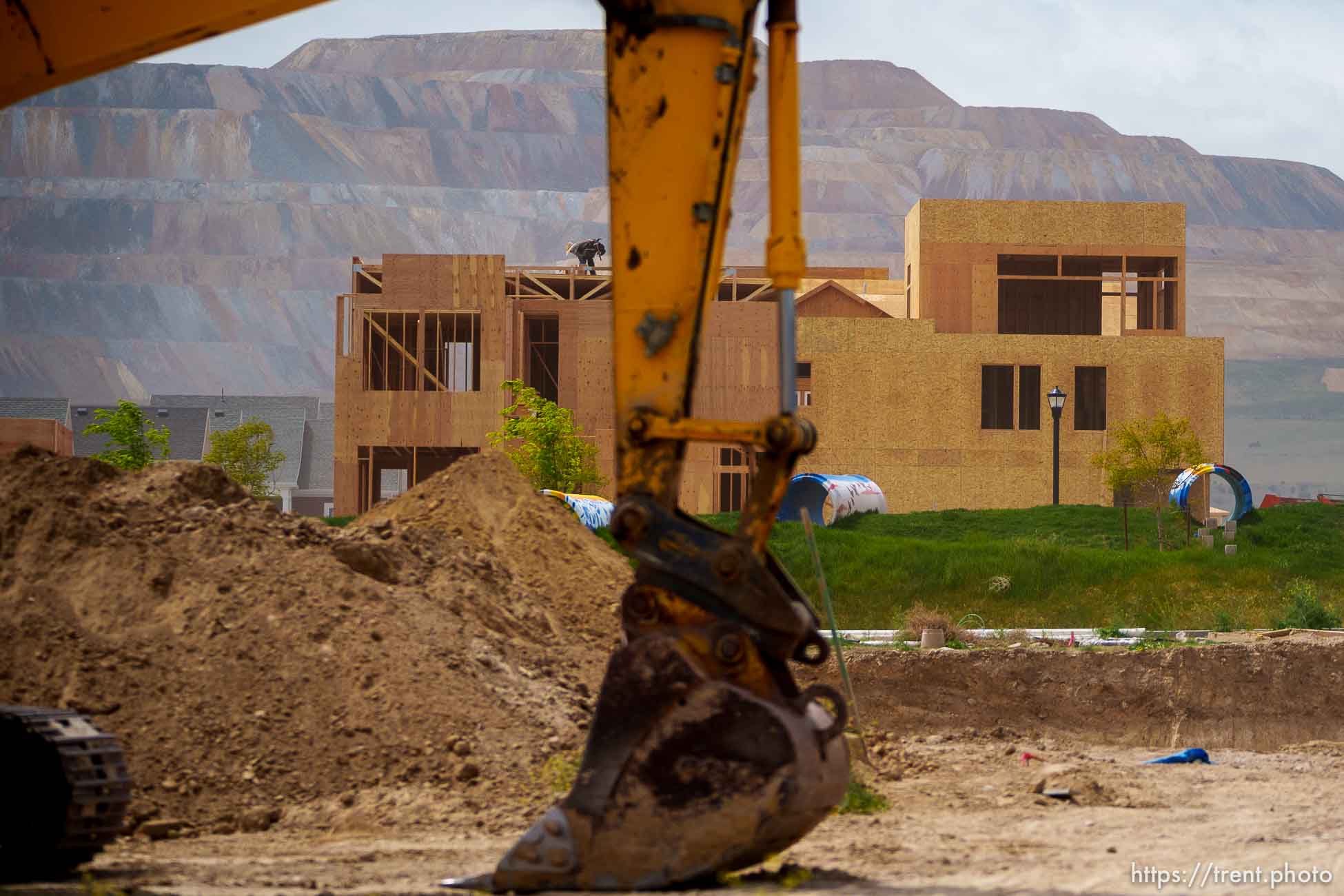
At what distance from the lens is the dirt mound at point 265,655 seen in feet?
33.9

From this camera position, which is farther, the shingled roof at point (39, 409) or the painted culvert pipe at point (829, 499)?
the shingled roof at point (39, 409)

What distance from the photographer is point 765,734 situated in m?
6.21

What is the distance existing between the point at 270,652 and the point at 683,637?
5868 mm

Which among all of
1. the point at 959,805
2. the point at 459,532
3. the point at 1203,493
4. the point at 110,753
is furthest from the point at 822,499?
the point at 110,753

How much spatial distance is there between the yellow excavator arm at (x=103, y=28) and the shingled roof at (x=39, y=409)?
98.4 meters

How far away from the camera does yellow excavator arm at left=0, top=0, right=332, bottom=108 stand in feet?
22.9

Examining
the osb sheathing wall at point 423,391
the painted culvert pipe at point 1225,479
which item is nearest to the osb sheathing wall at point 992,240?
the osb sheathing wall at point 423,391

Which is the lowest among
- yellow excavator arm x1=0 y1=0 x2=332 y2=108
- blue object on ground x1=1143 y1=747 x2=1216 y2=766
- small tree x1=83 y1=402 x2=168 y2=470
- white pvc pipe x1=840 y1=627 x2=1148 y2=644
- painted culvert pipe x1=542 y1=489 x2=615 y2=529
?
blue object on ground x1=1143 y1=747 x2=1216 y2=766

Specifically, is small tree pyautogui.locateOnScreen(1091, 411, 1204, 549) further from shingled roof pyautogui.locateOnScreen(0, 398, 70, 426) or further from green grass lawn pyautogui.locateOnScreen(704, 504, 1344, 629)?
shingled roof pyautogui.locateOnScreen(0, 398, 70, 426)

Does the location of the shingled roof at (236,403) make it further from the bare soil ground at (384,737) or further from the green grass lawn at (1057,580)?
the bare soil ground at (384,737)

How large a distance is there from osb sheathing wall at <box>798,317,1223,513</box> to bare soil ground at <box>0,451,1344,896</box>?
3674cm

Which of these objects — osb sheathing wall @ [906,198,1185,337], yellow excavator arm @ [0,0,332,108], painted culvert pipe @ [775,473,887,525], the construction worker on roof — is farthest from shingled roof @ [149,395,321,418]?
yellow excavator arm @ [0,0,332,108]

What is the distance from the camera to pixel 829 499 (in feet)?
128

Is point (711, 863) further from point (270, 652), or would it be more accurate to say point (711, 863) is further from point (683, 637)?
point (270, 652)
